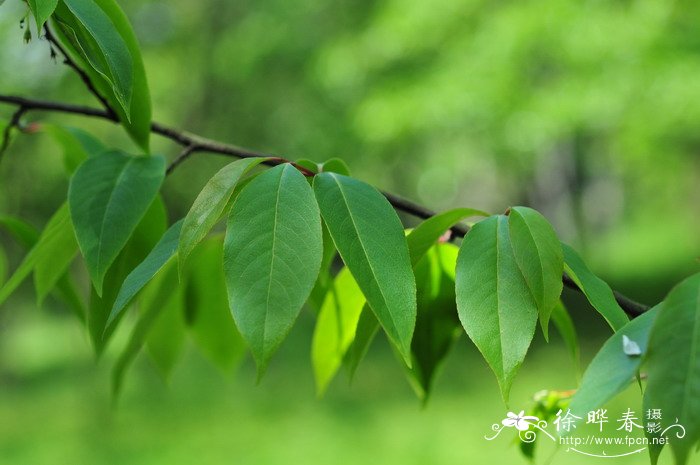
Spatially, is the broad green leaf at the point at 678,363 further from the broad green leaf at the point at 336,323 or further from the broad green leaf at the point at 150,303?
the broad green leaf at the point at 150,303

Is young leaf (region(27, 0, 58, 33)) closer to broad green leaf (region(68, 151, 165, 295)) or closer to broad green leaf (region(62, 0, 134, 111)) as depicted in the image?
broad green leaf (region(62, 0, 134, 111))

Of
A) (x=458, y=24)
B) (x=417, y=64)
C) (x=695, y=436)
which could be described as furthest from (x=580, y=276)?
(x=417, y=64)

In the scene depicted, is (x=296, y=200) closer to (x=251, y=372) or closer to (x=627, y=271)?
(x=251, y=372)

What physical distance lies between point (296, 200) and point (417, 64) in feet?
18.8

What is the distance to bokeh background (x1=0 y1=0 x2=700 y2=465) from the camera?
4.68 meters

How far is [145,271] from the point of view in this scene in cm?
42

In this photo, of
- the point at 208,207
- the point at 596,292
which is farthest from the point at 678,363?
the point at 208,207

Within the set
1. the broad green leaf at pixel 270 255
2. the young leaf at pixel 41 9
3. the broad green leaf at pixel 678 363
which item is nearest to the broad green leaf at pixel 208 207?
the broad green leaf at pixel 270 255

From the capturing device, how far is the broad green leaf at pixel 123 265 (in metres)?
0.55

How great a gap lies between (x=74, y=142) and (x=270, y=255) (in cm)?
38

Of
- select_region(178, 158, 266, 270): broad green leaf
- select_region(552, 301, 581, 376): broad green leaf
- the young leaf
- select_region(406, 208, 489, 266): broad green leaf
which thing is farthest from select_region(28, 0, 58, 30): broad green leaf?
select_region(552, 301, 581, 376): broad green leaf

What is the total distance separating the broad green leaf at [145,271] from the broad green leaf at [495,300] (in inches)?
6.3

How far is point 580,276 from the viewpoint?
0.44m

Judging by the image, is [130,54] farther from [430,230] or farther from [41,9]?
[430,230]
